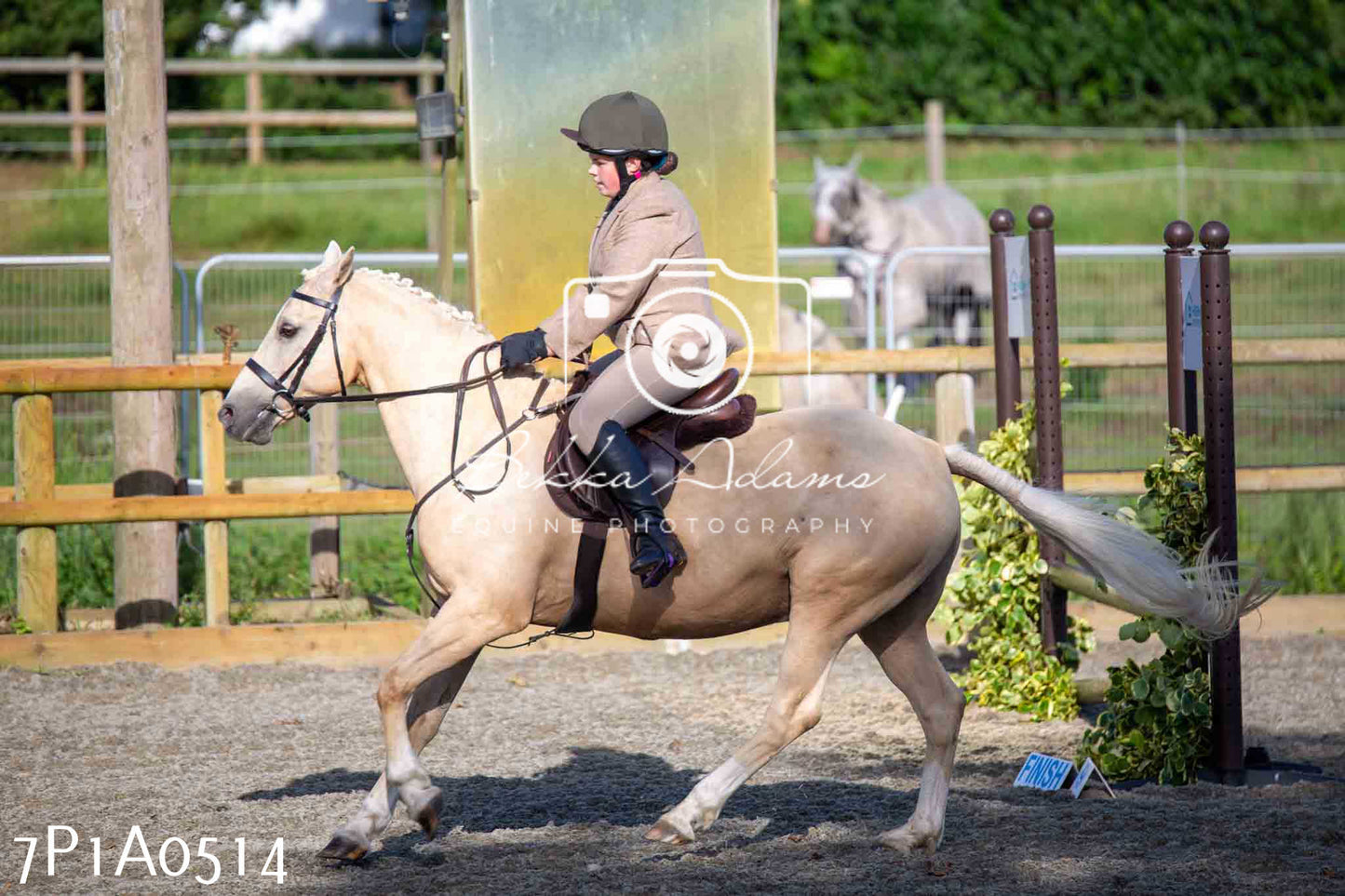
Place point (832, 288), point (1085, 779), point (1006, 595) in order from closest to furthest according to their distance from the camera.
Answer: point (1085, 779) < point (1006, 595) < point (832, 288)

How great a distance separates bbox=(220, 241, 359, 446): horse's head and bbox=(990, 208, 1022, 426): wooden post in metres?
3.31

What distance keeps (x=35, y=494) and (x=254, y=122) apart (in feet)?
40.6

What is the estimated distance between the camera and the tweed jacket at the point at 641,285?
16.3 feet

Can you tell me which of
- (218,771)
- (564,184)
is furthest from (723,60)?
(218,771)

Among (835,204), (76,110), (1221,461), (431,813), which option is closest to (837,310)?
(835,204)

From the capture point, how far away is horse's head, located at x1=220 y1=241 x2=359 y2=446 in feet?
16.7

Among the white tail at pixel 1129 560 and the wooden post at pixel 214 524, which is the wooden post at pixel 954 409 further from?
the wooden post at pixel 214 524

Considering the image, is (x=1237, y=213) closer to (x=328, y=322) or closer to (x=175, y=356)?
(x=175, y=356)

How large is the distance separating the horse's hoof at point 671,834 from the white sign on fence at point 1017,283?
323 centimetres

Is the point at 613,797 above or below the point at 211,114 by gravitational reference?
below

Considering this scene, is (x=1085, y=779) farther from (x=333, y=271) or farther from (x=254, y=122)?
(x=254, y=122)

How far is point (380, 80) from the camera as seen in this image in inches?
928

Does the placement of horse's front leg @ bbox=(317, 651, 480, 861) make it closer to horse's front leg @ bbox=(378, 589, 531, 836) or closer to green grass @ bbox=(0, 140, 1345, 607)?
horse's front leg @ bbox=(378, 589, 531, 836)

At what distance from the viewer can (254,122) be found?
19.2 m
